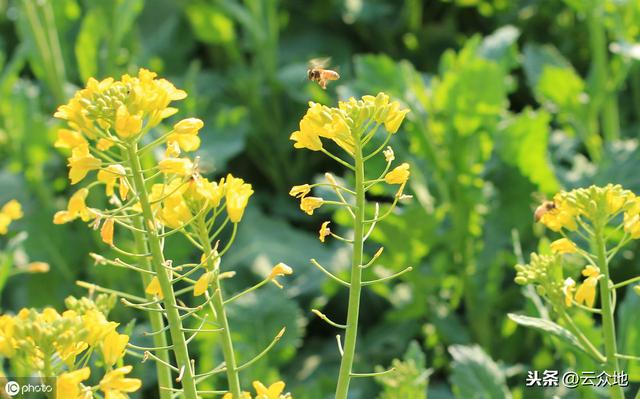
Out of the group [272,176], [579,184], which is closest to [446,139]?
[579,184]

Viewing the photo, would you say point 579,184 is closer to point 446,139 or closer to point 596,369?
point 446,139

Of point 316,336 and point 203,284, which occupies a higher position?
point 203,284

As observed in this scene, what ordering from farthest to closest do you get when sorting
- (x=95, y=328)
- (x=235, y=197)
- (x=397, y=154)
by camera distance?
(x=397, y=154) → (x=235, y=197) → (x=95, y=328)

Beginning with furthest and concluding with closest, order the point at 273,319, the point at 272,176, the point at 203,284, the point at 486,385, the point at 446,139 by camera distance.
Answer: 1. the point at 272,176
2. the point at 446,139
3. the point at 273,319
4. the point at 486,385
5. the point at 203,284

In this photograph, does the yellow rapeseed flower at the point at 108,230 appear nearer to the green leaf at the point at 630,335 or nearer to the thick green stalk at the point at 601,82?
the green leaf at the point at 630,335

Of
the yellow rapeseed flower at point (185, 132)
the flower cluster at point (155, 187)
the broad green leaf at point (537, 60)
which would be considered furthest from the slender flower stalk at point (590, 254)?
the broad green leaf at point (537, 60)

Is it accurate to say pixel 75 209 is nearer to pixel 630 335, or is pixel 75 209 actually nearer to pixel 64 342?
pixel 64 342

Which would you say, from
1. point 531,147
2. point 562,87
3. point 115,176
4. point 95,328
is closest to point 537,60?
point 562,87
